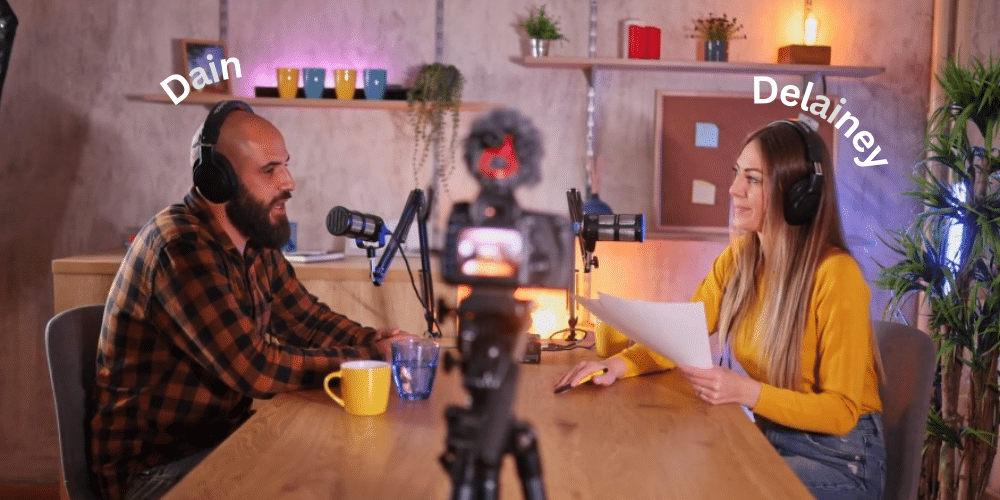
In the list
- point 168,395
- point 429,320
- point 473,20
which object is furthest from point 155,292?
point 473,20

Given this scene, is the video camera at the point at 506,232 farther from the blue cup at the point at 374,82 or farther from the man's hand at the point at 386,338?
the blue cup at the point at 374,82

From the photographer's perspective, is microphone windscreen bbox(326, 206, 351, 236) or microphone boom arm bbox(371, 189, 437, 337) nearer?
microphone windscreen bbox(326, 206, 351, 236)

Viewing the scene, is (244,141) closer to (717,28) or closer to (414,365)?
(414,365)

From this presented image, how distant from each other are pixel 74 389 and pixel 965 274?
257 centimetres

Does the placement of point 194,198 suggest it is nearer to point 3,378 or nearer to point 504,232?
point 504,232

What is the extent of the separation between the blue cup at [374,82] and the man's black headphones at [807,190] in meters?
2.04

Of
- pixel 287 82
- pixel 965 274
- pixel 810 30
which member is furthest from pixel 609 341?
pixel 810 30

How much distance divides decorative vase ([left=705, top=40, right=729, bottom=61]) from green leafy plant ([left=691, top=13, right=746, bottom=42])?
0.02 metres

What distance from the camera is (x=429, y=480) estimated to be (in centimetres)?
130

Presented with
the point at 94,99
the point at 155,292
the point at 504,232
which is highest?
the point at 94,99

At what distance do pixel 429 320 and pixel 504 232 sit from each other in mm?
1704

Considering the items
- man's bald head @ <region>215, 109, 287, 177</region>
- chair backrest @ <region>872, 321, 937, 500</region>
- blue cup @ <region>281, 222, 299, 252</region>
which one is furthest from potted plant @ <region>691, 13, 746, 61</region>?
man's bald head @ <region>215, 109, 287, 177</region>

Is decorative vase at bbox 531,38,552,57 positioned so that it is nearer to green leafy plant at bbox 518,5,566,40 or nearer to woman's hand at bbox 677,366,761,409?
green leafy plant at bbox 518,5,566,40

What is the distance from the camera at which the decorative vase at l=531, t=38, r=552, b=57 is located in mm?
3727
